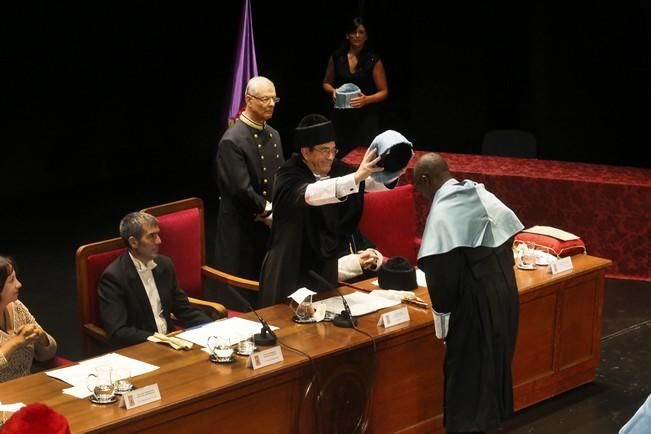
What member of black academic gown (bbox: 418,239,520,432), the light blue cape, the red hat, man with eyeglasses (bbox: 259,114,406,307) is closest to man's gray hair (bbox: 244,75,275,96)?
man with eyeglasses (bbox: 259,114,406,307)

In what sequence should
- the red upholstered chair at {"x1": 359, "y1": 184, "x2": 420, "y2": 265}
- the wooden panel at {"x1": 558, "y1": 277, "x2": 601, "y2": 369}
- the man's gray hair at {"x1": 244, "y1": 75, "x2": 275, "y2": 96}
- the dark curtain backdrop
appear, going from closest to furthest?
the wooden panel at {"x1": 558, "y1": 277, "x2": 601, "y2": 369}
the man's gray hair at {"x1": 244, "y1": 75, "x2": 275, "y2": 96}
the red upholstered chair at {"x1": 359, "y1": 184, "x2": 420, "y2": 265}
the dark curtain backdrop

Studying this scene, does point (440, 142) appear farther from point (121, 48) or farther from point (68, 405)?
point (68, 405)

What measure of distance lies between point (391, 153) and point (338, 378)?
0.95m

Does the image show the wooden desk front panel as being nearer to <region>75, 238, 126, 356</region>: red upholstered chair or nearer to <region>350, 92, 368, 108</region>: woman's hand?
<region>75, 238, 126, 356</region>: red upholstered chair

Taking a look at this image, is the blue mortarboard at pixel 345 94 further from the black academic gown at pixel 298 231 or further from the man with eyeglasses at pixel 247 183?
the black academic gown at pixel 298 231

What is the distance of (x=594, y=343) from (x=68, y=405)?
295cm

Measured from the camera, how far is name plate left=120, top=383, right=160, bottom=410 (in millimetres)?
4090

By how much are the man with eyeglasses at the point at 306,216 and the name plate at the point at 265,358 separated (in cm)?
66

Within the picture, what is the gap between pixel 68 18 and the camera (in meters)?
9.34

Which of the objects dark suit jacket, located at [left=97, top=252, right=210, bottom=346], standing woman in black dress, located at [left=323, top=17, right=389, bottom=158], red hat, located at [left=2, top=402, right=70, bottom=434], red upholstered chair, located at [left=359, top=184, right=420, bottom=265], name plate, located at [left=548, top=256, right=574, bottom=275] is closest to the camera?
red hat, located at [left=2, top=402, right=70, bottom=434]

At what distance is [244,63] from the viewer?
8773 mm

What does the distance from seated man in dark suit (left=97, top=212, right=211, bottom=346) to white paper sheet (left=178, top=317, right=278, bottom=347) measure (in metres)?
0.33

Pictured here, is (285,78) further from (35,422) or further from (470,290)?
(35,422)

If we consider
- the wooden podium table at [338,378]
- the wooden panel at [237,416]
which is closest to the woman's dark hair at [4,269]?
the wooden podium table at [338,378]
